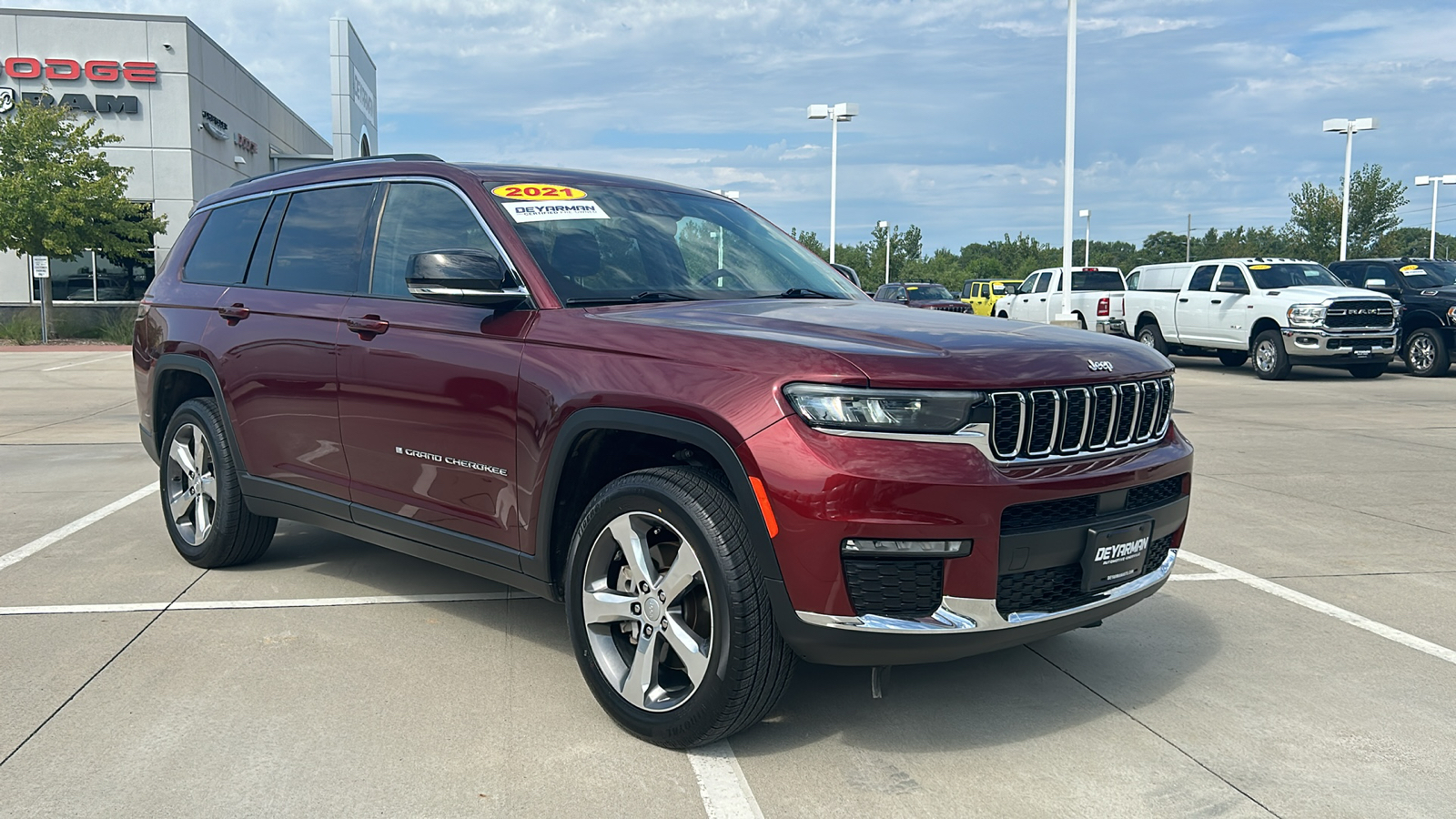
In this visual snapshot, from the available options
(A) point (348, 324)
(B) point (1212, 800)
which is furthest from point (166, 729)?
(B) point (1212, 800)

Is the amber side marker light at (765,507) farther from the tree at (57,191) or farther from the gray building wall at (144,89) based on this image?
the gray building wall at (144,89)

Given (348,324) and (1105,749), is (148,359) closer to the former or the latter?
(348,324)

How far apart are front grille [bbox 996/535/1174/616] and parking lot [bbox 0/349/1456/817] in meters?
0.48

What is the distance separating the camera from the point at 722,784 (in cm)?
321

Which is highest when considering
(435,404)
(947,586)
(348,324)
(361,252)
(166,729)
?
(361,252)

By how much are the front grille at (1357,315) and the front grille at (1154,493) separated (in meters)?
16.1

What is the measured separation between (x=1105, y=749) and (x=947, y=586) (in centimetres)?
89

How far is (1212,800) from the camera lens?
3.12m

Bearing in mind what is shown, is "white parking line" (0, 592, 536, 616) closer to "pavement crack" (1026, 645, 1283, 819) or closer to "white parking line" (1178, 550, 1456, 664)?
"pavement crack" (1026, 645, 1283, 819)

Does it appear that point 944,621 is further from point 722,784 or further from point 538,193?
point 538,193

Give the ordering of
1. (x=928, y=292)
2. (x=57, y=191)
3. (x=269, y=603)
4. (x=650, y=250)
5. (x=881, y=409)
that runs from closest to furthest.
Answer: (x=881, y=409)
(x=650, y=250)
(x=269, y=603)
(x=57, y=191)
(x=928, y=292)

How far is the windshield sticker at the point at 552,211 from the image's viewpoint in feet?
13.5

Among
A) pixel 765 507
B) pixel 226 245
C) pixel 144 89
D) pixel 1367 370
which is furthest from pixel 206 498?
pixel 144 89

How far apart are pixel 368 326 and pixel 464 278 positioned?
83cm
